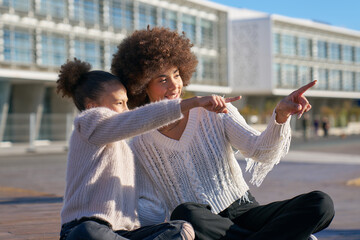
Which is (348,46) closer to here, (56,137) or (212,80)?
(212,80)

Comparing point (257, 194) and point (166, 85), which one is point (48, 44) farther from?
point (166, 85)

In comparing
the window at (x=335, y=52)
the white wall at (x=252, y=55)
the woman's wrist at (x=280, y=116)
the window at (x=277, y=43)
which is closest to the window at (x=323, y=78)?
the window at (x=335, y=52)

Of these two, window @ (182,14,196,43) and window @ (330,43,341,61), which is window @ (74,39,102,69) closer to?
window @ (182,14,196,43)

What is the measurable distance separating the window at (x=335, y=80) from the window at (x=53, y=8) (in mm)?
38703

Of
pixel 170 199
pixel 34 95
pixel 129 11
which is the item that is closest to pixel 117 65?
pixel 170 199

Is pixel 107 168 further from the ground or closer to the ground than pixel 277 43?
closer to the ground

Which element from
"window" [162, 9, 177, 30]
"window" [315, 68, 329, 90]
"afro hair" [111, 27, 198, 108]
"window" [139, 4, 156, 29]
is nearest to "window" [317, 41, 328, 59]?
"window" [315, 68, 329, 90]

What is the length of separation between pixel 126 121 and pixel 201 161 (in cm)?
68

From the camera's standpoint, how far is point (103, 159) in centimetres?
259

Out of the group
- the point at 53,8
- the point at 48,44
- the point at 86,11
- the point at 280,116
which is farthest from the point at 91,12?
the point at 280,116

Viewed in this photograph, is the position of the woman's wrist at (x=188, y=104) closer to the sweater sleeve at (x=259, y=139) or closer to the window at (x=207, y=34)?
the sweater sleeve at (x=259, y=139)

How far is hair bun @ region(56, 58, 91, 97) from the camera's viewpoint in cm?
284

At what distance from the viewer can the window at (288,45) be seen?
5784cm

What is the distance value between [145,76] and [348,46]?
69197 millimetres
